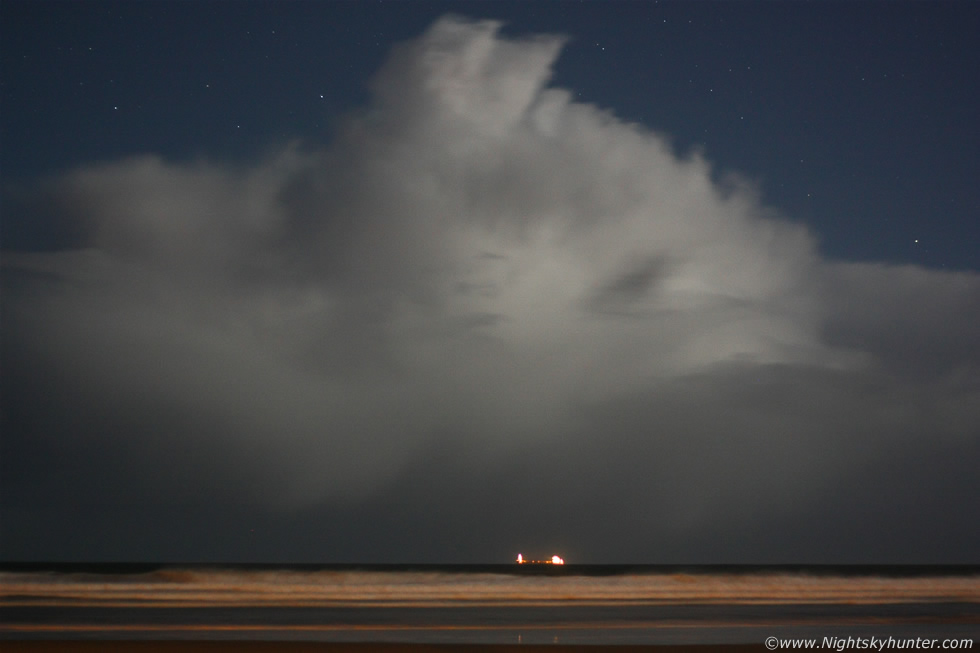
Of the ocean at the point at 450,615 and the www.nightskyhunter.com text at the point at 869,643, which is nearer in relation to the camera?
the www.nightskyhunter.com text at the point at 869,643

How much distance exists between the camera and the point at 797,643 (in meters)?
17.2

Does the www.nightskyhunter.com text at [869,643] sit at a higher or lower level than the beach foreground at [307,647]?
lower

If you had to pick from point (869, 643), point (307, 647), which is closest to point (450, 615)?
point (307, 647)

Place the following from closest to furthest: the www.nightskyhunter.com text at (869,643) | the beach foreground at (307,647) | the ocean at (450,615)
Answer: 1. the beach foreground at (307,647)
2. the www.nightskyhunter.com text at (869,643)
3. the ocean at (450,615)

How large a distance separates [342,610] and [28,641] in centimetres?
1016

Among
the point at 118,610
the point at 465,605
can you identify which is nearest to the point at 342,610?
the point at 465,605

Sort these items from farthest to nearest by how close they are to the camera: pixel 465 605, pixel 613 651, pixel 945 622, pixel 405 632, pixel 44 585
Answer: pixel 44 585
pixel 465 605
pixel 945 622
pixel 405 632
pixel 613 651

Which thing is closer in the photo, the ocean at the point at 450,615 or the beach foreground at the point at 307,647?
the beach foreground at the point at 307,647

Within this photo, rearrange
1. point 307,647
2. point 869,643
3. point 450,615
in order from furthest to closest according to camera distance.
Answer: point 450,615
point 869,643
point 307,647

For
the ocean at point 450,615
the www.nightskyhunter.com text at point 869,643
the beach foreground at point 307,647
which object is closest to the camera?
the beach foreground at point 307,647

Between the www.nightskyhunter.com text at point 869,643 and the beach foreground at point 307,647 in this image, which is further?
the www.nightskyhunter.com text at point 869,643

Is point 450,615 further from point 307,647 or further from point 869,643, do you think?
point 869,643

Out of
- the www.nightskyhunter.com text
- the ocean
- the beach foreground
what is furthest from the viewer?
the ocean

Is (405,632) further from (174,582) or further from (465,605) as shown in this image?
(174,582)
